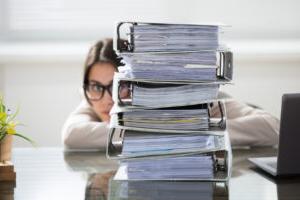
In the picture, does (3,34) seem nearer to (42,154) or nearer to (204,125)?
(42,154)

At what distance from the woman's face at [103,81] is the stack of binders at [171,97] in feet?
3.43

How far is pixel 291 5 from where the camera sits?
3957 millimetres

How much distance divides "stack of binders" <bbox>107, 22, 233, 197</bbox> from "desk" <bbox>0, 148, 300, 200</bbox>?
105mm

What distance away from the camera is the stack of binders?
5.41 ft

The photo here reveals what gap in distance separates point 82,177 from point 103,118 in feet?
3.13

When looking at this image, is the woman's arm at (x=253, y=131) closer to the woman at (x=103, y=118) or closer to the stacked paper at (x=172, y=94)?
the woman at (x=103, y=118)

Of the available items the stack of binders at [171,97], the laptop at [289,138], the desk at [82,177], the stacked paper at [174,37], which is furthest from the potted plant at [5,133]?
the laptop at [289,138]

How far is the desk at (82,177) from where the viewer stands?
1.61 metres

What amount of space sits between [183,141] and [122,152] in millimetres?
154

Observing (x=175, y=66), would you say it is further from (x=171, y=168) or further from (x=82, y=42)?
(x=82, y=42)

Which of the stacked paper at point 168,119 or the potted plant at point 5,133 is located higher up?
the stacked paper at point 168,119

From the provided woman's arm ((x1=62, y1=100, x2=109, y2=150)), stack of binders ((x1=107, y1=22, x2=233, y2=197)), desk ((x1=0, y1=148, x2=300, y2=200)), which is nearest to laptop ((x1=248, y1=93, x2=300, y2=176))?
desk ((x1=0, y1=148, x2=300, y2=200))

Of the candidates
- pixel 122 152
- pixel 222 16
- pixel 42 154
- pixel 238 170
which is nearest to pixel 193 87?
pixel 122 152

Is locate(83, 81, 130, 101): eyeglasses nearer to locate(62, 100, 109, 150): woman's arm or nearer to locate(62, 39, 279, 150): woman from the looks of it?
locate(62, 39, 279, 150): woman
